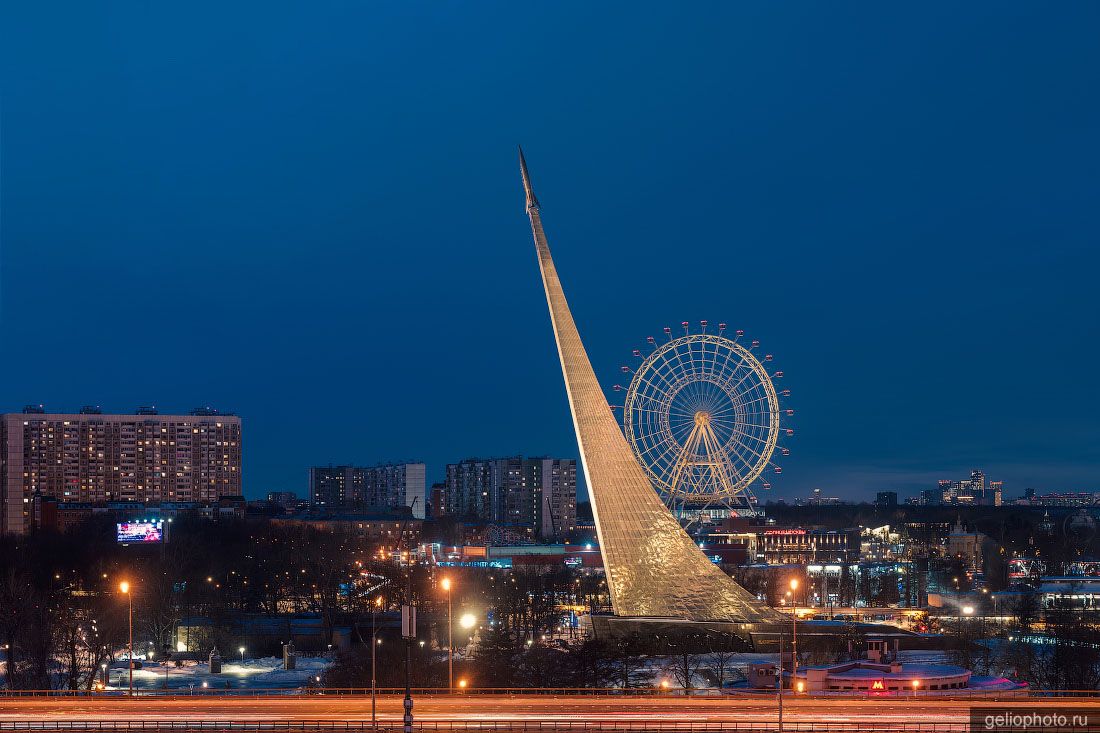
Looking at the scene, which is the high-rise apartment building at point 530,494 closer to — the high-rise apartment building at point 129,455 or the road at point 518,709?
the high-rise apartment building at point 129,455

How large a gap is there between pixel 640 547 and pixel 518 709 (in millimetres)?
11787

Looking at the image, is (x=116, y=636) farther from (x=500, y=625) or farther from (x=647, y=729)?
(x=647, y=729)

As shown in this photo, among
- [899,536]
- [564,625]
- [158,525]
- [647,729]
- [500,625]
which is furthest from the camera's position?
[899,536]

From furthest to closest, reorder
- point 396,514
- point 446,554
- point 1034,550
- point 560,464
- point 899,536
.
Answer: point 560,464, point 396,514, point 899,536, point 1034,550, point 446,554

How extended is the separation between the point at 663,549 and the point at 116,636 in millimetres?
20554

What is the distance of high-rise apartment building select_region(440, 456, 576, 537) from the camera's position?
14149 cm

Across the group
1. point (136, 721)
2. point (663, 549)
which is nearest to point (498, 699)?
point (136, 721)

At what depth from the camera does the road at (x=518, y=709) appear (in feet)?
67.3

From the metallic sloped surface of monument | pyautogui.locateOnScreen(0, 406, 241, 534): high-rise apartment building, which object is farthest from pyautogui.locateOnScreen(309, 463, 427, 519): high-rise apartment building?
the metallic sloped surface of monument

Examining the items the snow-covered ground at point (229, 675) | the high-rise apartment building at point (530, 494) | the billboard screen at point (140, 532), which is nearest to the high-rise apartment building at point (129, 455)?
the high-rise apartment building at point (530, 494)

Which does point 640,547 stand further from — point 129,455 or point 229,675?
point 129,455

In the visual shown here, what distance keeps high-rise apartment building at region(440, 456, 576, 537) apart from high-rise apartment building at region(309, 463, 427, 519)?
10369 mm

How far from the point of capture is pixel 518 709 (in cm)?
2162

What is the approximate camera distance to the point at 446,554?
89625 millimetres
